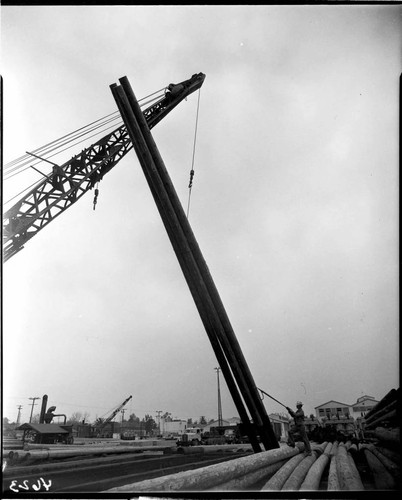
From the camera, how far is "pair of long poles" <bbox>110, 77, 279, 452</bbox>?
748 centimetres

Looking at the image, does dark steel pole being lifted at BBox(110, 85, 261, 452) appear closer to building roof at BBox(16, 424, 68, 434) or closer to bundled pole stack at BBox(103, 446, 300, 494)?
bundled pole stack at BBox(103, 446, 300, 494)

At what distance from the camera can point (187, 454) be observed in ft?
56.1

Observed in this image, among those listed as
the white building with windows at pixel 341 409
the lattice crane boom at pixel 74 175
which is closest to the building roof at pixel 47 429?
the lattice crane boom at pixel 74 175

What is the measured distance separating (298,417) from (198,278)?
4.18m

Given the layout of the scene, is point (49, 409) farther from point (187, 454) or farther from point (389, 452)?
point (389, 452)

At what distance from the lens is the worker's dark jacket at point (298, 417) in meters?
8.62

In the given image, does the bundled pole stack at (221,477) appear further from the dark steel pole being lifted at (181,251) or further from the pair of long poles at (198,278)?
the dark steel pole being lifted at (181,251)

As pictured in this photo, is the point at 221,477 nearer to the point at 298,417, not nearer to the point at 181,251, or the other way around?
the point at 181,251

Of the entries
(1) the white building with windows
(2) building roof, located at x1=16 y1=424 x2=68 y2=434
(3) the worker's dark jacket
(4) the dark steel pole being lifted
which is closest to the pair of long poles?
(4) the dark steel pole being lifted

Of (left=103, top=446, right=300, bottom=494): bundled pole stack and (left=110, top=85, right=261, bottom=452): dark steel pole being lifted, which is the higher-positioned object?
(left=110, top=85, right=261, bottom=452): dark steel pole being lifted

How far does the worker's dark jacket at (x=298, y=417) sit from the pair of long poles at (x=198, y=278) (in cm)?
87

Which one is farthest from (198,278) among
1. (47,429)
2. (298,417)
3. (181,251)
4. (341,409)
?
(341,409)

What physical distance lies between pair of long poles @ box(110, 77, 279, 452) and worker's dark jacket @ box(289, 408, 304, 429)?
87cm

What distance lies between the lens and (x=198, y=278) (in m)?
7.45
